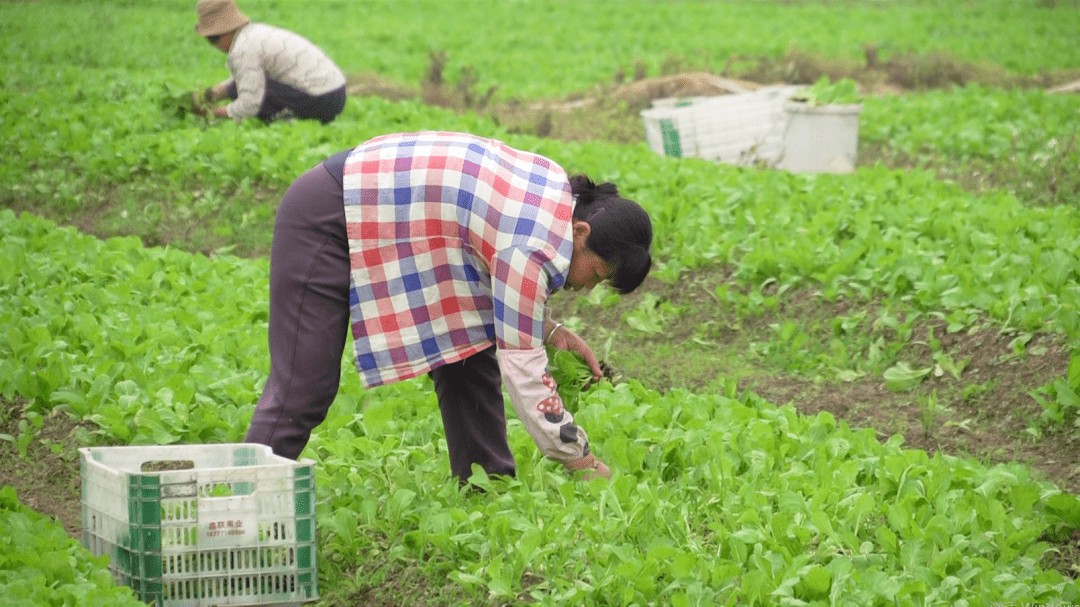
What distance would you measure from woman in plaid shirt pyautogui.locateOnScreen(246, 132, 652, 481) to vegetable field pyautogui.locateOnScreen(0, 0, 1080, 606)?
0.44m

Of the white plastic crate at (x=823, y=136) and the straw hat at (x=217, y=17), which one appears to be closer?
the straw hat at (x=217, y=17)

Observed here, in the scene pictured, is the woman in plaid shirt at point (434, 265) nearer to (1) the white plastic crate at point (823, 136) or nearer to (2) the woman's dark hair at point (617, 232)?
(2) the woman's dark hair at point (617, 232)

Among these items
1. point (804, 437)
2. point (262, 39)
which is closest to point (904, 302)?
point (804, 437)

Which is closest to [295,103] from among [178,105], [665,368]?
[178,105]

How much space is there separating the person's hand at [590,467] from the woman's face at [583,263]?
0.53 meters

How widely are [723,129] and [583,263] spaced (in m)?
6.45

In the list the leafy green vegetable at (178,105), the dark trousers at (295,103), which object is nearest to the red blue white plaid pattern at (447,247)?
the dark trousers at (295,103)

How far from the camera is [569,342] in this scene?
10.8 ft

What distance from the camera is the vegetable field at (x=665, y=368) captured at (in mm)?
3090

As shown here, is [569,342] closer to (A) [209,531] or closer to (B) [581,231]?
(B) [581,231]

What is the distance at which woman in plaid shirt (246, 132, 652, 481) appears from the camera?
9.29ft

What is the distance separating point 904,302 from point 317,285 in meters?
3.32

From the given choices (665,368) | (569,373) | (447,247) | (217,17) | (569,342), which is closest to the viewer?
(447,247)

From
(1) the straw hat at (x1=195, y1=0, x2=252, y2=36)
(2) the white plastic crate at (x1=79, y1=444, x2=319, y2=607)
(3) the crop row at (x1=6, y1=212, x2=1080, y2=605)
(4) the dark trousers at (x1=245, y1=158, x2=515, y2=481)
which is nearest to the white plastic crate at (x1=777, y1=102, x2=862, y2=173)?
(1) the straw hat at (x1=195, y1=0, x2=252, y2=36)
